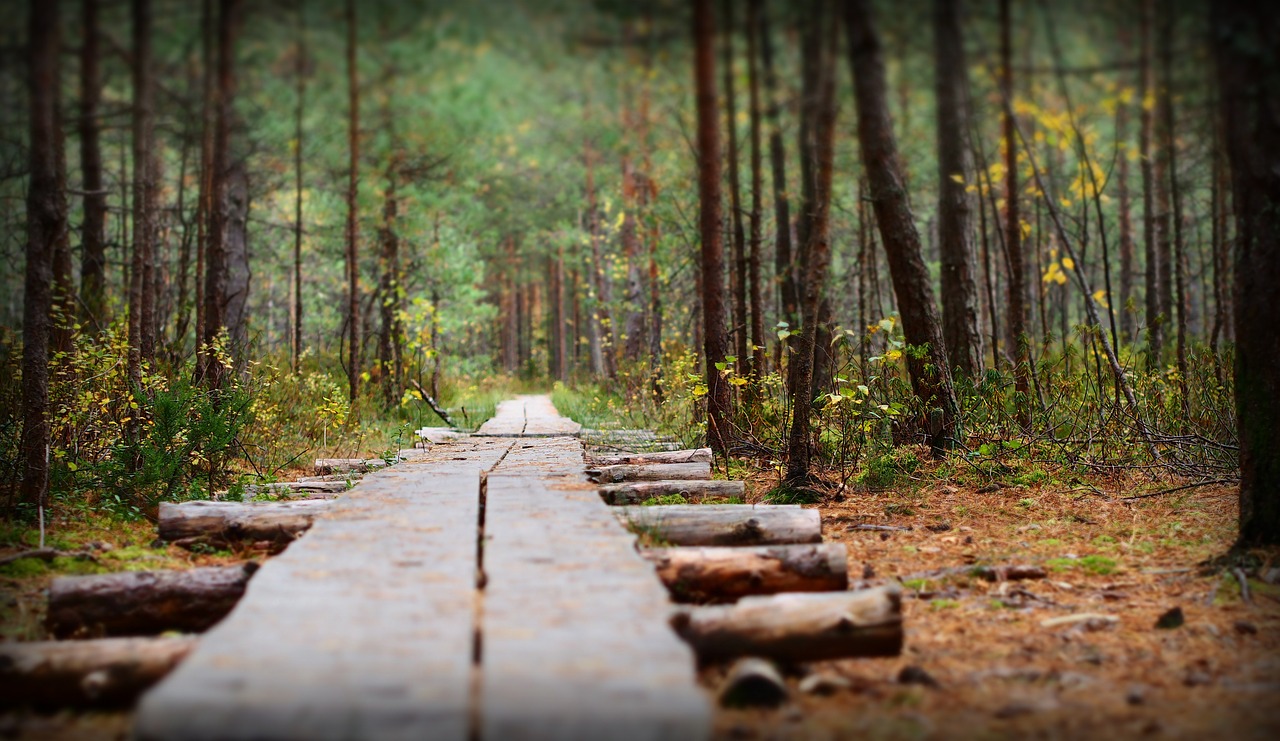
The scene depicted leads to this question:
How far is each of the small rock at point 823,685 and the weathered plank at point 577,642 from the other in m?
0.52

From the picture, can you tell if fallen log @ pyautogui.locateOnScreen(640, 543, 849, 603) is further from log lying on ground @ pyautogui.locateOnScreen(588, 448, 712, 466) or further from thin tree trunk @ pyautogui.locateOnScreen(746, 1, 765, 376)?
thin tree trunk @ pyautogui.locateOnScreen(746, 1, 765, 376)

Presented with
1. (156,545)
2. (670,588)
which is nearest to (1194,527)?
(670,588)

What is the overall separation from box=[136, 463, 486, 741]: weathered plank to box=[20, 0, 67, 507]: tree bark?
253cm

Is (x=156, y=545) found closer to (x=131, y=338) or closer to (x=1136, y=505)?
(x=131, y=338)

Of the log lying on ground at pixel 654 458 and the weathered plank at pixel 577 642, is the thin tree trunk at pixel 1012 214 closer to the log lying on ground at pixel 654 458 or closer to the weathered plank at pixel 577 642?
the log lying on ground at pixel 654 458

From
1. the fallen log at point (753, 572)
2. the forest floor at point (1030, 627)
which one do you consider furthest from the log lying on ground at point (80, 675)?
the fallen log at point (753, 572)

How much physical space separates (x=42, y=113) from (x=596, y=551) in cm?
421

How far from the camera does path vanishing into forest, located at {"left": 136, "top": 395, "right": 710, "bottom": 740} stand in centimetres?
162

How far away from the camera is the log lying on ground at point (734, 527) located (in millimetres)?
3957

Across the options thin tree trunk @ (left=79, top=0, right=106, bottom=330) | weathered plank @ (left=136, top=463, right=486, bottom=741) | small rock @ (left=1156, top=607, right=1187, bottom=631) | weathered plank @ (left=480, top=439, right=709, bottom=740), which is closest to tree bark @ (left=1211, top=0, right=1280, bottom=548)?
small rock @ (left=1156, top=607, right=1187, bottom=631)

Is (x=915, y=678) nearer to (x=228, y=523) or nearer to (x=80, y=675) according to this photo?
(x=80, y=675)

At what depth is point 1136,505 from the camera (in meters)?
5.16

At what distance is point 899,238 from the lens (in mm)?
6902

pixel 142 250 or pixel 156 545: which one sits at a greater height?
pixel 142 250
